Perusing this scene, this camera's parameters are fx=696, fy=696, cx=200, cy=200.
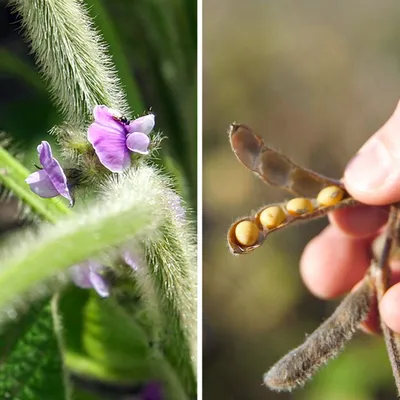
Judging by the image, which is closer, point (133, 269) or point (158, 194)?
point (158, 194)

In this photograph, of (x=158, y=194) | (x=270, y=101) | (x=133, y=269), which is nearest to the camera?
(x=158, y=194)

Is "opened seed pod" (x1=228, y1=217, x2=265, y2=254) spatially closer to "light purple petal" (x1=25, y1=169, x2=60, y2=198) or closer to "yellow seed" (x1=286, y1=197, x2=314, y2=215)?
"yellow seed" (x1=286, y1=197, x2=314, y2=215)

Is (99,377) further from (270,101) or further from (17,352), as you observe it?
(270,101)

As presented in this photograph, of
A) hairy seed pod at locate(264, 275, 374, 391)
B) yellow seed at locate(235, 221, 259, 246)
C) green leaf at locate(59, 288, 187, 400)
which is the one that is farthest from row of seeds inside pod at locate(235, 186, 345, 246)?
green leaf at locate(59, 288, 187, 400)

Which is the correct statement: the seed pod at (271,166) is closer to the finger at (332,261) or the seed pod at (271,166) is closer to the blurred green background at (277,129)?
the blurred green background at (277,129)

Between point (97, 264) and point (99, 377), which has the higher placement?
point (97, 264)

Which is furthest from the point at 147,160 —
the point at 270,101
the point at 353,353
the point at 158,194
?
the point at 353,353

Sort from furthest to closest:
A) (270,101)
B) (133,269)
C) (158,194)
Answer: (270,101) < (133,269) < (158,194)
